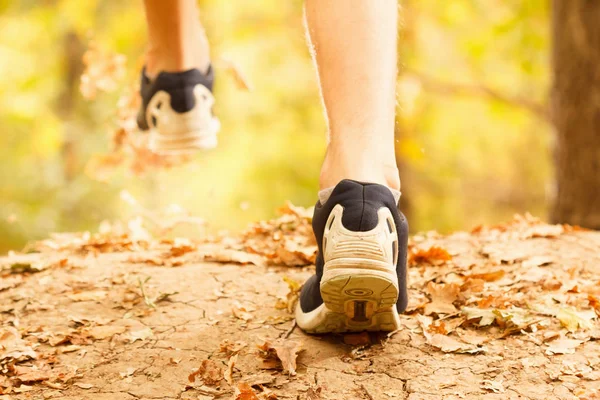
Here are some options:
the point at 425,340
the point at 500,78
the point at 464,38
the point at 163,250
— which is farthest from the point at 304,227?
the point at 500,78

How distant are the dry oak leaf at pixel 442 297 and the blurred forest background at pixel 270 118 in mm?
5060

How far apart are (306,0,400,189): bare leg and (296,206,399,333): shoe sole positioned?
15 cm

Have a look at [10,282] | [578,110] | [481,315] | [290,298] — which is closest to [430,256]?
[481,315]

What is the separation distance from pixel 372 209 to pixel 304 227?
A: 1.44 meters

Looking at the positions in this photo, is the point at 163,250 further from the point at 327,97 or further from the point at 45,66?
the point at 45,66

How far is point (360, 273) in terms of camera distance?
5.13ft

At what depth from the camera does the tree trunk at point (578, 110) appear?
4324 mm

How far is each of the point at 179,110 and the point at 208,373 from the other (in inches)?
60.1

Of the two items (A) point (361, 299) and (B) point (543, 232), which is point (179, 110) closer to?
(A) point (361, 299)

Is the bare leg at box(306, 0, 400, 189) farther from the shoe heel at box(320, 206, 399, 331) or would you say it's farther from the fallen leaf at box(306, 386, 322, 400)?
the fallen leaf at box(306, 386, 322, 400)

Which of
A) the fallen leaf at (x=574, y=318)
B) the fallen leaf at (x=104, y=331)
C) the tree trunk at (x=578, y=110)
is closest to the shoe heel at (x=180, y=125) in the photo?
the fallen leaf at (x=104, y=331)

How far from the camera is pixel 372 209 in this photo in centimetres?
162

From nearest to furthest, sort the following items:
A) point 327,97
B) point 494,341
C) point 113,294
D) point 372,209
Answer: point 372,209, point 327,97, point 494,341, point 113,294

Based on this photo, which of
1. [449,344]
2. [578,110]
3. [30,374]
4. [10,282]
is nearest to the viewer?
[30,374]
